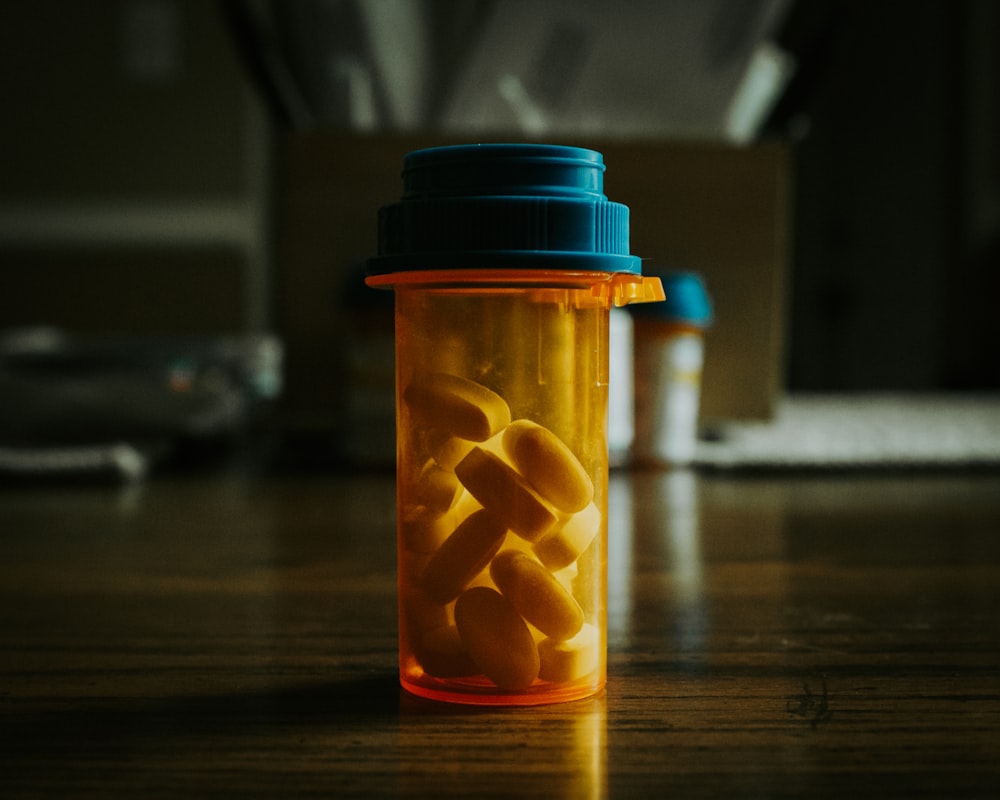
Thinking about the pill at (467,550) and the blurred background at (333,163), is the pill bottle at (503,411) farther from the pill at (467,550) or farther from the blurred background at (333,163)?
the blurred background at (333,163)

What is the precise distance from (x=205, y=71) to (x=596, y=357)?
250 cm

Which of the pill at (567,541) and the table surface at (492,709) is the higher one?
the pill at (567,541)

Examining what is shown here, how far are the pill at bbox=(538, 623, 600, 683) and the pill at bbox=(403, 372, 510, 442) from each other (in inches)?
2.5

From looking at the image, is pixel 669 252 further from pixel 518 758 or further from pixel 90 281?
pixel 90 281

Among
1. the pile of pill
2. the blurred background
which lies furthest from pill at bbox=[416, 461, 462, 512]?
the blurred background

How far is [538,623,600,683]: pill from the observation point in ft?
1.00

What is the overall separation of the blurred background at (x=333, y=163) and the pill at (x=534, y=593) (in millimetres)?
578

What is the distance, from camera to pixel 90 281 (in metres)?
2.61

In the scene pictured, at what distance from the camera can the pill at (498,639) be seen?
298 millimetres

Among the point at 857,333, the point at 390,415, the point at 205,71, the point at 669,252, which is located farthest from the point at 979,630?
the point at 857,333

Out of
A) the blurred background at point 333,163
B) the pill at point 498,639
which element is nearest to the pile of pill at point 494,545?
the pill at point 498,639

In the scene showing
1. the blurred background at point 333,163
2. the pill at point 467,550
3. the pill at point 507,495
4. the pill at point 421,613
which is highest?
the blurred background at point 333,163

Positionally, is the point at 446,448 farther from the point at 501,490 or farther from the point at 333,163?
the point at 333,163

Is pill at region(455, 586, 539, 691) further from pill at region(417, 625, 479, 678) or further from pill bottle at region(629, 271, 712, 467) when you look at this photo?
pill bottle at region(629, 271, 712, 467)
